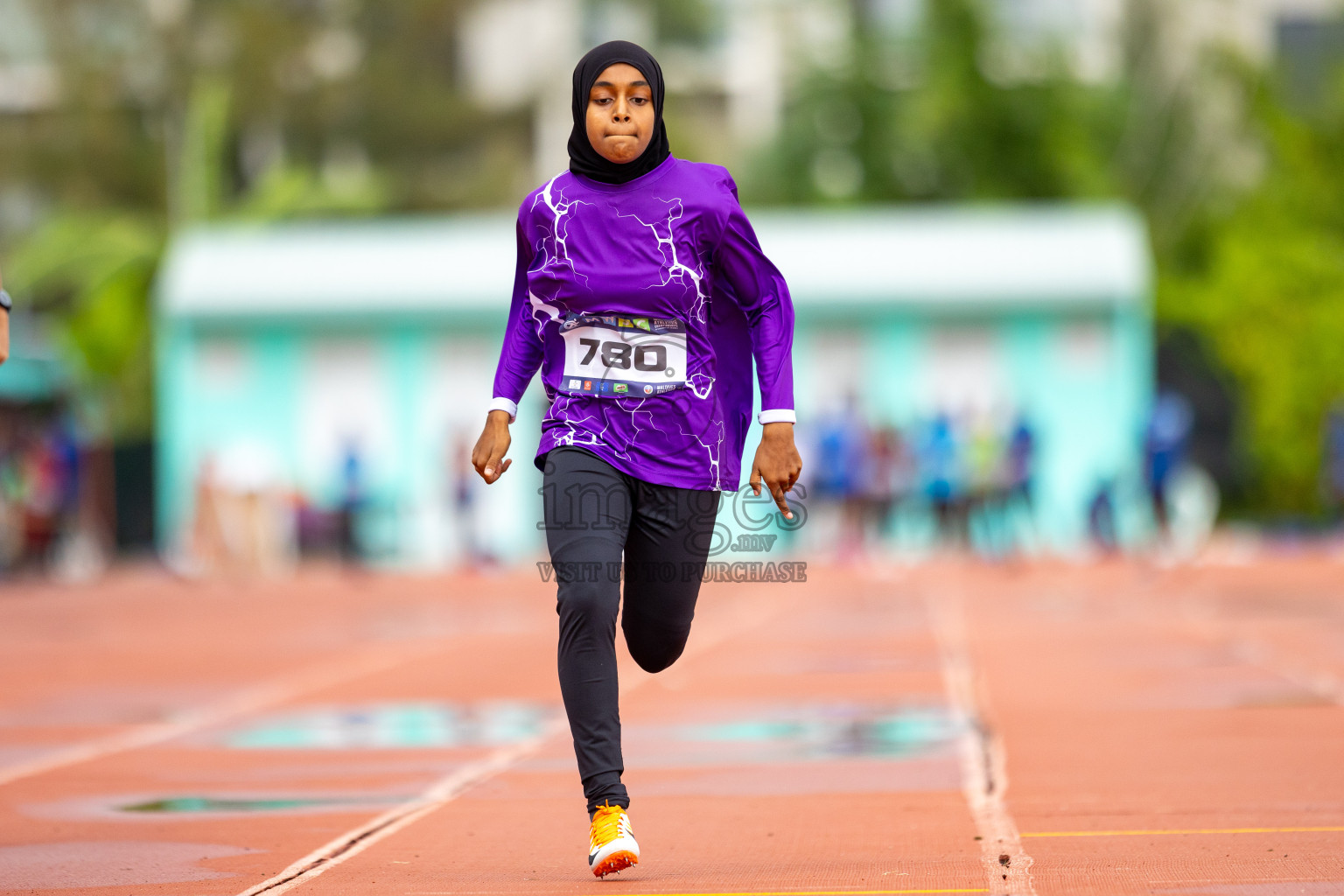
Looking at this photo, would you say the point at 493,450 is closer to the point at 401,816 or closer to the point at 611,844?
the point at 611,844

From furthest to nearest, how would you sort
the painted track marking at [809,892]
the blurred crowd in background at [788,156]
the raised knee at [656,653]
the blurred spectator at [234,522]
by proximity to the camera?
the blurred crowd in background at [788,156], the blurred spectator at [234,522], the raised knee at [656,653], the painted track marking at [809,892]

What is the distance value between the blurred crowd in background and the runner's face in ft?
48.0

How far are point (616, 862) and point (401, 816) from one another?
1418 mm

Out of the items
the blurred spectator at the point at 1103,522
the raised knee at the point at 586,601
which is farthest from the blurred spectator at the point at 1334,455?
the raised knee at the point at 586,601

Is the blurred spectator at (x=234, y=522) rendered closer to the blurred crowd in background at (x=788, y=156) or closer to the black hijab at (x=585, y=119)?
the blurred crowd in background at (x=788, y=156)

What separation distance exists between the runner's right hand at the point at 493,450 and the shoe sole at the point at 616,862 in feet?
3.04

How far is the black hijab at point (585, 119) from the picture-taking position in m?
4.96

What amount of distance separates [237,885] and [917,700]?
15.4 feet

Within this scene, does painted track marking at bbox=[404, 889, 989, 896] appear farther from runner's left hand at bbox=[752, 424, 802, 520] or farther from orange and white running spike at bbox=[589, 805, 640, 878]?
runner's left hand at bbox=[752, 424, 802, 520]

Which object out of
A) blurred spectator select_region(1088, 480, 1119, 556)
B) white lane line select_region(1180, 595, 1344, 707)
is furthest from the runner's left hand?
blurred spectator select_region(1088, 480, 1119, 556)

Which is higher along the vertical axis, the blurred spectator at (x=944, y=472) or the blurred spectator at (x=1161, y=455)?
the blurred spectator at (x=1161, y=455)

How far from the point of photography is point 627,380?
4973 millimetres

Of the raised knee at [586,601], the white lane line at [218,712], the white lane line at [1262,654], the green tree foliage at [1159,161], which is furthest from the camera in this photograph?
the green tree foliage at [1159,161]

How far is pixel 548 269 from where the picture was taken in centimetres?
500
